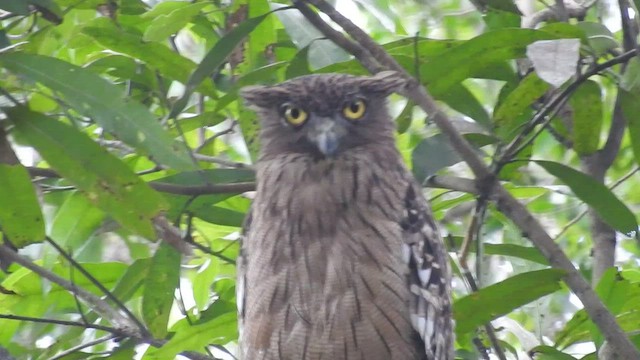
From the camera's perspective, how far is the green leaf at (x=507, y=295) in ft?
8.80

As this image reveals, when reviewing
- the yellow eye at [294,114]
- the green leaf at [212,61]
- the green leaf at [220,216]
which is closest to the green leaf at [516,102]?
the yellow eye at [294,114]

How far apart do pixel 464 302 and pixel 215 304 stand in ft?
2.86

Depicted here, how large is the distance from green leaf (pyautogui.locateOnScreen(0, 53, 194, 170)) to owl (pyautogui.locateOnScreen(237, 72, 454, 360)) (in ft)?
2.38

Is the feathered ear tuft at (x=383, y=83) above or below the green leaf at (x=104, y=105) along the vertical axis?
above

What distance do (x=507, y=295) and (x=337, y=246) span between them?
0.52m

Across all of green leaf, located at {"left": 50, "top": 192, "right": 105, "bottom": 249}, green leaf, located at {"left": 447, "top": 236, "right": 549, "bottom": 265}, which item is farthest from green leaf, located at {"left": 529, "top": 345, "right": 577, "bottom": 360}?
green leaf, located at {"left": 50, "top": 192, "right": 105, "bottom": 249}

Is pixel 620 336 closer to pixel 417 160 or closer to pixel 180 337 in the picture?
pixel 417 160

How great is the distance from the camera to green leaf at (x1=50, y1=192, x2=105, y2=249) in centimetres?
286

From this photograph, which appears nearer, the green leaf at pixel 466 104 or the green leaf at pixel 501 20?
the green leaf at pixel 466 104

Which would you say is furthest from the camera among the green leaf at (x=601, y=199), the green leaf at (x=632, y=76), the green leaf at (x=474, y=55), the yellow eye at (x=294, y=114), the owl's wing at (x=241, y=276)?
the yellow eye at (x=294, y=114)

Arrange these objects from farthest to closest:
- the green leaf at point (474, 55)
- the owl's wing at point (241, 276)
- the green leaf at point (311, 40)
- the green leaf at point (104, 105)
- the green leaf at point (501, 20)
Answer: the green leaf at point (501, 20), the owl's wing at point (241, 276), the green leaf at point (311, 40), the green leaf at point (474, 55), the green leaf at point (104, 105)

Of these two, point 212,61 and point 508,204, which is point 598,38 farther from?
point 212,61

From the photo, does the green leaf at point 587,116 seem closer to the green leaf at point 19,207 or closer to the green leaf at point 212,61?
the green leaf at point 212,61

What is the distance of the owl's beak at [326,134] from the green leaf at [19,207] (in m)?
0.94
